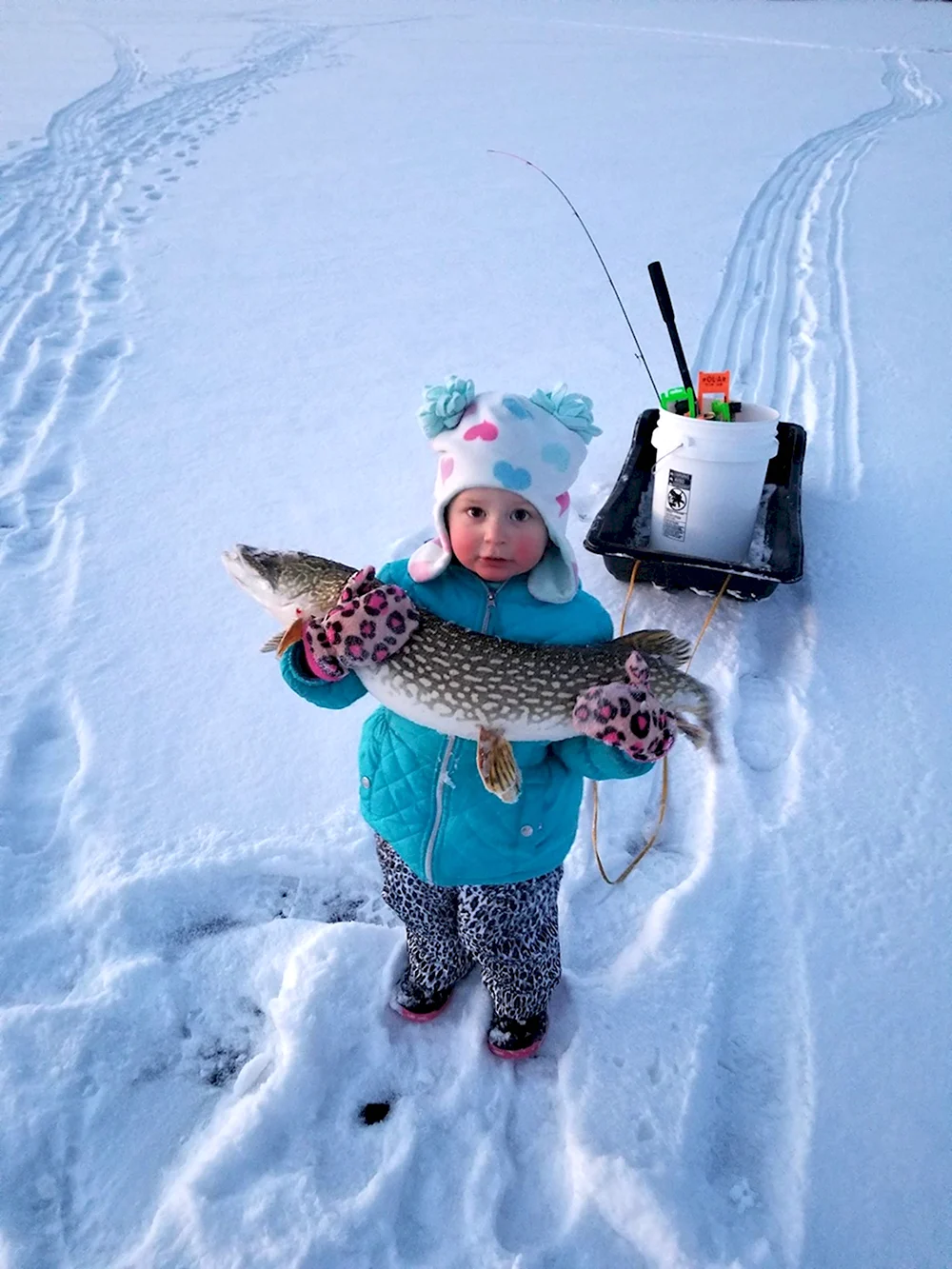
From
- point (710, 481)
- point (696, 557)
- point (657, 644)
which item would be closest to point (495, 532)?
point (657, 644)

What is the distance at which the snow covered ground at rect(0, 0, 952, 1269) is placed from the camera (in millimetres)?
1572

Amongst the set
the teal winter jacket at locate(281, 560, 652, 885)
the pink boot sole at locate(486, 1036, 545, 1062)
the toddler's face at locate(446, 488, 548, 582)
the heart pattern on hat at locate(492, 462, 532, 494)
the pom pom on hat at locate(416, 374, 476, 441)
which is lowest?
the pink boot sole at locate(486, 1036, 545, 1062)

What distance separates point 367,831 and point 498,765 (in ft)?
3.05

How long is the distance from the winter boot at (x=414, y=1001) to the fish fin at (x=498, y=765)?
0.70 meters

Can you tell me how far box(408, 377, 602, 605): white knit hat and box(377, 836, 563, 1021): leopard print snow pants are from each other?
64cm

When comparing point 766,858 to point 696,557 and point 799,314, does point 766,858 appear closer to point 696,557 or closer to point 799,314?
point 696,557

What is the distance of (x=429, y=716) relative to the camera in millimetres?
1490

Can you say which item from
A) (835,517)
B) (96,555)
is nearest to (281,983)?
(96,555)

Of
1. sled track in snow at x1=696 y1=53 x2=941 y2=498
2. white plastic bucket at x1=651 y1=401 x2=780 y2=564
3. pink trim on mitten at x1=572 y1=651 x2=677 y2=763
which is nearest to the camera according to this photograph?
pink trim on mitten at x1=572 y1=651 x2=677 y2=763

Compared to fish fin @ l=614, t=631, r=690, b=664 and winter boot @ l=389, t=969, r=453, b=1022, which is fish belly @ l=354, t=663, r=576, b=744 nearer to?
fish fin @ l=614, t=631, r=690, b=664

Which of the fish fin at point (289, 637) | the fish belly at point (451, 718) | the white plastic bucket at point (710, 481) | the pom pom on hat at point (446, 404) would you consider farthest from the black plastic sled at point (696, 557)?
the fish fin at point (289, 637)

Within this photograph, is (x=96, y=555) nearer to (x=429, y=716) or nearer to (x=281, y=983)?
(x=281, y=983)

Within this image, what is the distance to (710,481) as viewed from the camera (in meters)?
2.85

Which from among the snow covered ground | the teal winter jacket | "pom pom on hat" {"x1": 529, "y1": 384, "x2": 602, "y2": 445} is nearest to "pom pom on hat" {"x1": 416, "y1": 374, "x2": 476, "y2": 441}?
"pom pom on hat" {"x1": 529, "y1": 384, "x2": 602, "y2": 445}
